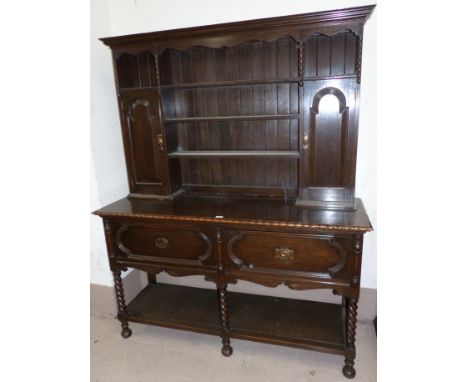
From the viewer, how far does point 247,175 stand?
209 cm

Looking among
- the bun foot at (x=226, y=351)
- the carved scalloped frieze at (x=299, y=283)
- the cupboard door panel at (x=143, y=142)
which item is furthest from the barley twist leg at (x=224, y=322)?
the cupboard door panel at (x=143, y=142)

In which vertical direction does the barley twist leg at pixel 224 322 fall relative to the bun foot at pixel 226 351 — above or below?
above

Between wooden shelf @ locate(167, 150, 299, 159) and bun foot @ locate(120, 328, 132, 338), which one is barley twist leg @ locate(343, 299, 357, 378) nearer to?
wooden shelf @ locate(167, 150, 299, 159)

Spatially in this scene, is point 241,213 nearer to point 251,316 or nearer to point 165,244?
point 165,244

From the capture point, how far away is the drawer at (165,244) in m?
1.77

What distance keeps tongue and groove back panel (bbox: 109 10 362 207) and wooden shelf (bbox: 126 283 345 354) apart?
78cm

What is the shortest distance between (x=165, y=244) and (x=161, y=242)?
28 millimetres

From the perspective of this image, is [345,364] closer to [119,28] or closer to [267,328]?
[267,328]

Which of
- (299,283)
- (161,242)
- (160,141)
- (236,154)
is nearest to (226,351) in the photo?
(299,283)

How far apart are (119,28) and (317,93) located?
1.47 m

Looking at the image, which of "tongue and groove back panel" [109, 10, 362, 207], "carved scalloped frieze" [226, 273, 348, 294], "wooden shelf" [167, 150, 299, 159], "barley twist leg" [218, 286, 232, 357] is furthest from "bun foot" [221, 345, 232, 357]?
"wooden shelf" [167, 150, 299, 159]

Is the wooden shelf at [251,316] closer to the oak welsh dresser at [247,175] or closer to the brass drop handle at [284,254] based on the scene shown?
the oak welsh dresser at [247,175]

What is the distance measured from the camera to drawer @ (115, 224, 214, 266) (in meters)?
1.77

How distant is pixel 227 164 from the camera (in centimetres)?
211
